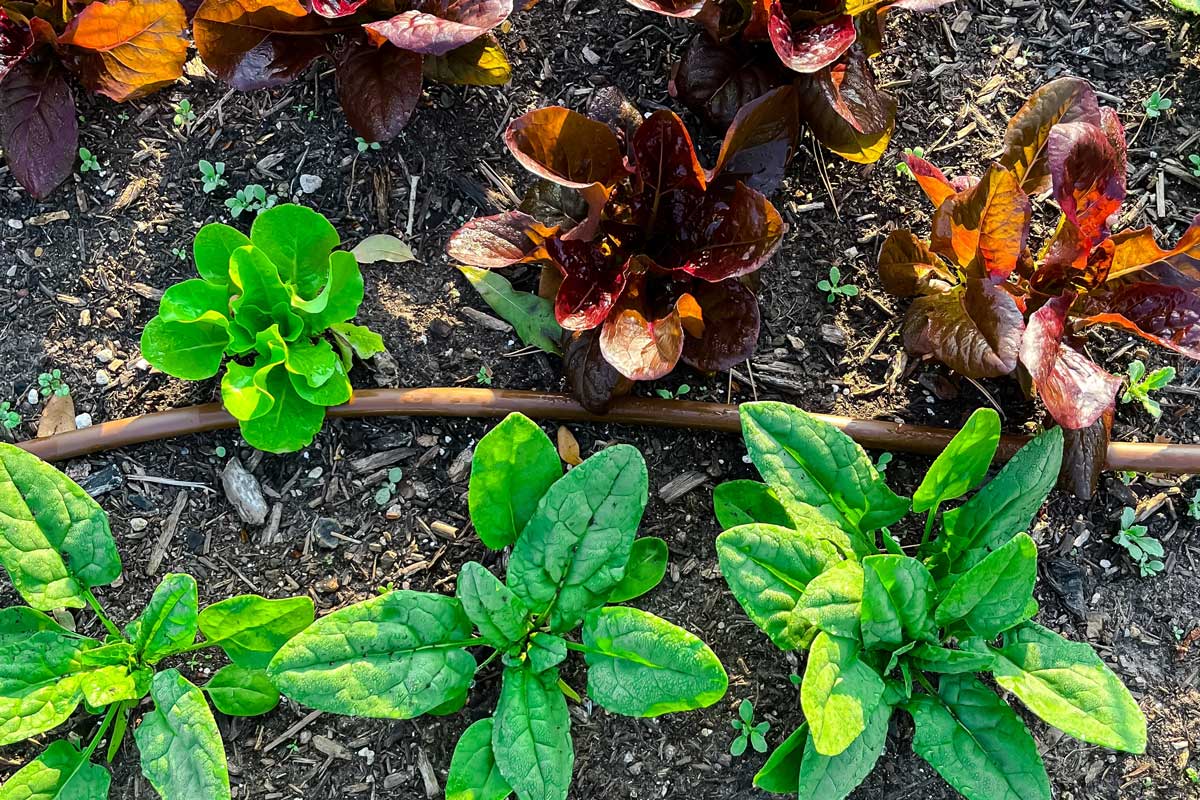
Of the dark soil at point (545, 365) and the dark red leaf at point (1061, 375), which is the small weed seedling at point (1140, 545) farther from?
the dark red leaf at point (1061, 375)

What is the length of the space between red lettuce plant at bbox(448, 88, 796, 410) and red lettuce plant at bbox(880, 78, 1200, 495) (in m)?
0.41

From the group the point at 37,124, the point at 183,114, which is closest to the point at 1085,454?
the point at 183,114

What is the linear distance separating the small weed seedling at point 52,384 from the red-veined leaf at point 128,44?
2.34 ft

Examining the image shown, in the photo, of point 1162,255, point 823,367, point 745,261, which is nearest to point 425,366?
point 745,261

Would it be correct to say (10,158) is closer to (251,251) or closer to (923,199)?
(251,251)

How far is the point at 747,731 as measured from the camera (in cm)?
223

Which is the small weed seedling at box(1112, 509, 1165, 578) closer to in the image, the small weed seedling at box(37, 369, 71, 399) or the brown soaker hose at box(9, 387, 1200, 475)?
the brown soaker hose at box(9, 387, 1200, 475)

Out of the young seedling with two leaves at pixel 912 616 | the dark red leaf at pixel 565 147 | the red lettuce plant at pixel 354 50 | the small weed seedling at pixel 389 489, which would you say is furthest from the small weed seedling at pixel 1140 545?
the red lettuce plant at pixel 354 50

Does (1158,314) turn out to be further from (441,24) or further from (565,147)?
(441,24)

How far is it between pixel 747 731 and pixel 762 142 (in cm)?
139

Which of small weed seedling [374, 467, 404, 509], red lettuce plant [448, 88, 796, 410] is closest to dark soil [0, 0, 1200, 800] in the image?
small weed seedling [374, 467, 404, 509]

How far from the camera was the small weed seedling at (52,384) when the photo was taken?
2.34 meters

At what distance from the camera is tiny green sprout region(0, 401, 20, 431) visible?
7.61 ft

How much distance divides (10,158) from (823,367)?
6.95ft
